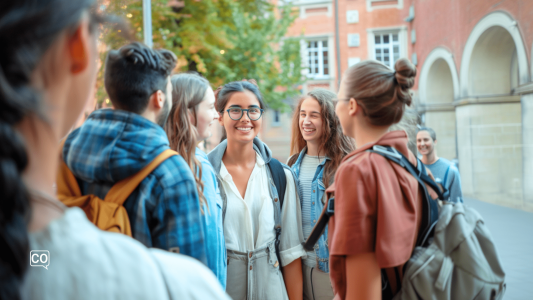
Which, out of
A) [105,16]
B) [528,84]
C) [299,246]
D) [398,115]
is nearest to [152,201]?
[105,16]

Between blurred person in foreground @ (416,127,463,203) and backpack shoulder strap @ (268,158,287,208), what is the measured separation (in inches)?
68.4

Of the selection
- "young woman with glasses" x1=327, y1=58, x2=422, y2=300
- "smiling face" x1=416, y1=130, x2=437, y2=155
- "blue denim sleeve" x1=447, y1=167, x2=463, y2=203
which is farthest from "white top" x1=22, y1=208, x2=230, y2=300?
"smiling face" x1=416, y1=130, x2=437, y2=155

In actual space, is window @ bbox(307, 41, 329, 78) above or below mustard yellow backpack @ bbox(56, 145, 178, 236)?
above

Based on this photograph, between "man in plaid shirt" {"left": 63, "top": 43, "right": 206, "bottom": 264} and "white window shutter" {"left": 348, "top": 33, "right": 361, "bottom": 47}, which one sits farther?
"white window shutter" {"left": 348, "top": 33, "right": 361, "bottom": 47}

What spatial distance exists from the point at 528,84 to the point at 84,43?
911 centimetres

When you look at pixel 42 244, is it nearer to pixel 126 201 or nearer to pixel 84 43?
pixel 84 43

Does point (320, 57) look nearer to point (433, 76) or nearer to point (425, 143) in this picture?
point (433, 76)

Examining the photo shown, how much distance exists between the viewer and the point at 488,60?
10438 mm

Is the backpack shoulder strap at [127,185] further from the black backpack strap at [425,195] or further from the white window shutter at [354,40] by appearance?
the white window shutter at [354,40]

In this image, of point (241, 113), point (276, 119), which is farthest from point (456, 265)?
point (276, 119)

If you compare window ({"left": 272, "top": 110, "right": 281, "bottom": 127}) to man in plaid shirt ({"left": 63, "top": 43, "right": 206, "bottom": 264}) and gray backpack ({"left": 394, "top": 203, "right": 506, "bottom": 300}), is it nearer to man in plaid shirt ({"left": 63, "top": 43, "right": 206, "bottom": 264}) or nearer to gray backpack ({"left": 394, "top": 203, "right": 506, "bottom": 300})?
man in plaid shirt ({"left": 63, "top": 43, "right": 206, "bottom": 264})

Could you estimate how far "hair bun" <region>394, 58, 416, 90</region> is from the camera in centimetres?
154

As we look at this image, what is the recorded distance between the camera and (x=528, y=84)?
7.64 metres

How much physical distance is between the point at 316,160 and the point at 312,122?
31 centimetres
